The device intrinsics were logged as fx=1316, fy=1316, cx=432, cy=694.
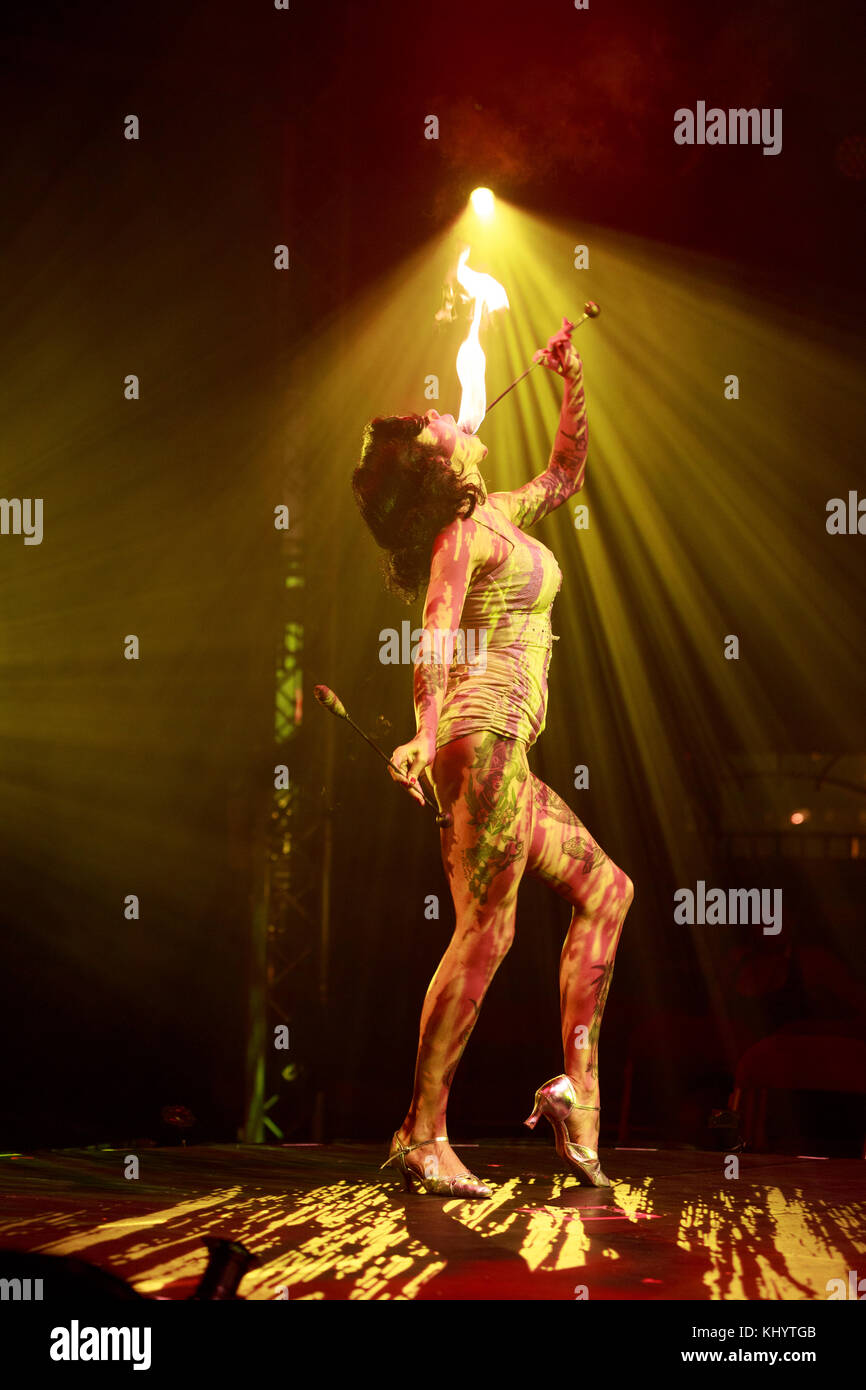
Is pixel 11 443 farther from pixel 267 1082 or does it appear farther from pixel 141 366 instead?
pixel 267 1082

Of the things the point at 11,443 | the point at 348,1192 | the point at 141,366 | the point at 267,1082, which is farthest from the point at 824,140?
the point at 348,1192

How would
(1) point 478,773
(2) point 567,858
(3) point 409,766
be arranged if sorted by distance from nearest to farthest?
(3) point 409,766
(1) point 478,773
(2) point 567,858

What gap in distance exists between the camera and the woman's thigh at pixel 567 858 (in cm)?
339

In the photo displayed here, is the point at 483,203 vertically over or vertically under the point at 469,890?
over

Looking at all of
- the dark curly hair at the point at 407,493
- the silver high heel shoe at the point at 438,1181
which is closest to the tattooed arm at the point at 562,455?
the dark curly hair at the point at 407,493

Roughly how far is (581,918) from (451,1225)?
0.96 meters

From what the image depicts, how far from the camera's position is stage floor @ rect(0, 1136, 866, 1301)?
7.12ft

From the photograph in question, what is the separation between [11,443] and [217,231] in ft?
4.79

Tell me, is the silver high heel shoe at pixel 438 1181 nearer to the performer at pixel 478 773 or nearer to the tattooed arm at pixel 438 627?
the performer at pixel 478 773

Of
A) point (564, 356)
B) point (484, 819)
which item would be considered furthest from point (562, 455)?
point (484, 819)

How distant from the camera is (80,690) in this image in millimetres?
6770

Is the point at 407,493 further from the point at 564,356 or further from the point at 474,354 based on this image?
the point at 474,354

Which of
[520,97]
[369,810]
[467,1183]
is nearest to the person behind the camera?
[467,1183]

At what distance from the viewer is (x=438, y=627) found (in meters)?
3.20
